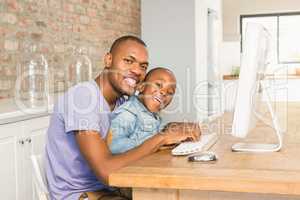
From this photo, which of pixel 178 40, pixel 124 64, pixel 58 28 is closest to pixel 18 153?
pixel 124 64

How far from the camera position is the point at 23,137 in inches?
97.4

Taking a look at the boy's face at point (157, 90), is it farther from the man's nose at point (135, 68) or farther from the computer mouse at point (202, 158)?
the computer mouse at point (202, 158)

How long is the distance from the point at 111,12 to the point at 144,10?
0.60 metres

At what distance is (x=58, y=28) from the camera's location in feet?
12.3

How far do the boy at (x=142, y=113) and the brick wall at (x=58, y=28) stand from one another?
137 centimetres

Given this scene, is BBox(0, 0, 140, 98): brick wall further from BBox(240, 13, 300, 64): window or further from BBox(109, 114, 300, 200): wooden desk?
BBox(240, 13, 300, 64): window

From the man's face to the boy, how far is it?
0.11 meters

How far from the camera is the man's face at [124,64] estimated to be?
6.15 ft

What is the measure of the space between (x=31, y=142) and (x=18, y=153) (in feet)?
0.50

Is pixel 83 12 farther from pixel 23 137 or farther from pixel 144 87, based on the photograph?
pixel 144 87

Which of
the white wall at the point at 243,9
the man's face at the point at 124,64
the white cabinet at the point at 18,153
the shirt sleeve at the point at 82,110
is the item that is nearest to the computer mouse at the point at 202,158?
the shirt sleeve at the point at 82,110

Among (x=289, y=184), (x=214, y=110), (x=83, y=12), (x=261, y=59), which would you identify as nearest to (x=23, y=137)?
(x=261, y=59)

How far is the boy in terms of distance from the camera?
1.85 m

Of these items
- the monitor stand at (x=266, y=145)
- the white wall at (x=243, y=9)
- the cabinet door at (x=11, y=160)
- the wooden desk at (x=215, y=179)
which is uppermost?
the white wall at (x=243, y=9)
